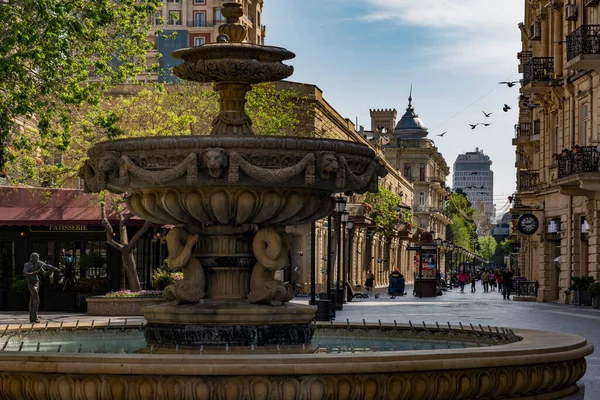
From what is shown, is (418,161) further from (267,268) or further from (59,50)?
(267,268)

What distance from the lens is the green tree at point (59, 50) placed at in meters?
23.5

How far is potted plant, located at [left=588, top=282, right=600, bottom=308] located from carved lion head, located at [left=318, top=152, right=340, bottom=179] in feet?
95.9

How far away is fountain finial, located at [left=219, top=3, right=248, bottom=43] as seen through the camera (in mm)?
13367

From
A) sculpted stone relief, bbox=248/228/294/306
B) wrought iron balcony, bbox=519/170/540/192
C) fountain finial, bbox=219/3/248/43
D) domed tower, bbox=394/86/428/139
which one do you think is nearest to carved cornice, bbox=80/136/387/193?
sculpted stone relief, bbox=248/228/294/306

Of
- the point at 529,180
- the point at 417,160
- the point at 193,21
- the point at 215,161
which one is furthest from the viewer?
the point at 417,160

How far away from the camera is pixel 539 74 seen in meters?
47.9

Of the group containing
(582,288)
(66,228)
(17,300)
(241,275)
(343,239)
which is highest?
(66,228)

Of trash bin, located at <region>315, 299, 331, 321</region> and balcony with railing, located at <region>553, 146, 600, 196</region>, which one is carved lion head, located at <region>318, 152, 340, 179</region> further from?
balcony with railing, located at <region>553, 146, 600, 196</region>

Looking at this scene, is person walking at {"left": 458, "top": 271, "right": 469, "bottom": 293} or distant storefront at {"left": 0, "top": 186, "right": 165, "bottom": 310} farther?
person walking at {"left": 458, "top": 271, "right": 469, "bottom": 293}

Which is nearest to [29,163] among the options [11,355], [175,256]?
[175,256]

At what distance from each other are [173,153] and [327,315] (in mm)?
18430

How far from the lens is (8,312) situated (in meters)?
35.2

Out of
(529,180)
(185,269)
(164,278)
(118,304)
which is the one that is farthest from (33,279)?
(529,180)

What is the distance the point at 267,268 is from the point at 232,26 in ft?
10.1
